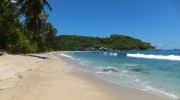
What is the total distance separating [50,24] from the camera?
252ft

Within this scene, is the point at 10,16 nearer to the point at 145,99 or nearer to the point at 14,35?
the point at 14,35

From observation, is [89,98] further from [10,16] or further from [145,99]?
[10,16]

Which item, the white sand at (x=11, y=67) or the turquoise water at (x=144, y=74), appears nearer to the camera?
the turquoise water at (x=144, y=74)

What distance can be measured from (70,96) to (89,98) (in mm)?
541

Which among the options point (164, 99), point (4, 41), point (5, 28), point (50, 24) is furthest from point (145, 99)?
point (50, 24)

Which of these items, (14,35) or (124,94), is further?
(14,35)

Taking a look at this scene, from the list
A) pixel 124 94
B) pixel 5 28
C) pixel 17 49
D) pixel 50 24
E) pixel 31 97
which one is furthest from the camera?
pixel 50 24

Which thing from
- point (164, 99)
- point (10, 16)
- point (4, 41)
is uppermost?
point (10, 16)

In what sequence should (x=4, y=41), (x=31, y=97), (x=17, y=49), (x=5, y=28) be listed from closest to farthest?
(x=31, y=97) < (x=5, y=28) < (x=4, y=41) < (x=17, y=49)

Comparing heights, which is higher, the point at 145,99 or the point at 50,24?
the point at 50,24

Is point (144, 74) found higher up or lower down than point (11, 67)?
lower down

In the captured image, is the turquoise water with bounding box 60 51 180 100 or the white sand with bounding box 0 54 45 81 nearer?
the turquoise water with bounding box 60 51 180 100

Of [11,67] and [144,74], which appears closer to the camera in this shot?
[11,67]

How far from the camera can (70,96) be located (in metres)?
8.04
